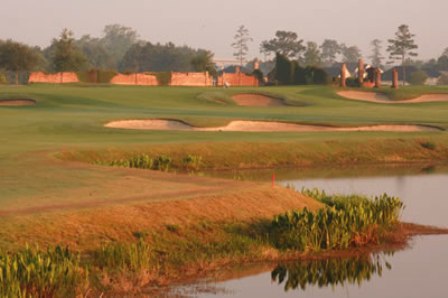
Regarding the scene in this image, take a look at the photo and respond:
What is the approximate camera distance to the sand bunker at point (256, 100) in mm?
88781

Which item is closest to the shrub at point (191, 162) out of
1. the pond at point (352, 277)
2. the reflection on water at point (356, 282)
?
the pond at point (352, 277)

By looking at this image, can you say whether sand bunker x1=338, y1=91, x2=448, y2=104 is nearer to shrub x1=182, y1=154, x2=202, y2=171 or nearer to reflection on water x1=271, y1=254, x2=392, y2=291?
shrub x1=182, y1=154, x2=202, y2=171

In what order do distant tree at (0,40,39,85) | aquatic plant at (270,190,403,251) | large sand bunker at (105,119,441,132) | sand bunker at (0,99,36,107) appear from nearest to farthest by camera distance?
1. aquatic plant at (270,190,403,251)
2. large sand bunker at (105,119,441,132)
3. sand bunker at (0,99,36,107)
4. distant tree at (0,40,39,85)

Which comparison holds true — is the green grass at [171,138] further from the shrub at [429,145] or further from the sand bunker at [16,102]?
the sand bunker at [16,102]

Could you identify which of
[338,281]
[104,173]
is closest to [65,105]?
[104,173]

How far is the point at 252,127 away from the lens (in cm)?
6150

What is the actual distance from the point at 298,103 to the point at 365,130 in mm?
26292

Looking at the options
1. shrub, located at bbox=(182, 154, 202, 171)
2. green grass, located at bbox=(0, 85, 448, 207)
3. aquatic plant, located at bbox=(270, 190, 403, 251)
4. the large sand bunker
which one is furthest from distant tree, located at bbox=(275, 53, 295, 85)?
aquatic plant, located at bbox=(270, 190, 403, 251)

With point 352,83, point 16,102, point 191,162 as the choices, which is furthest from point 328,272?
point 352,83

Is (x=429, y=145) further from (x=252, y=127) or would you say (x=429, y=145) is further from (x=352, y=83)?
(x=352, y=83)

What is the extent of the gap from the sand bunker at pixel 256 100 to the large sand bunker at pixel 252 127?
83.8 ft

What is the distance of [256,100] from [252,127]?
1112 inches

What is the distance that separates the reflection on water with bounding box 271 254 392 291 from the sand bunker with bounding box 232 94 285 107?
6371 centimetres

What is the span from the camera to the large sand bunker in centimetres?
5938
